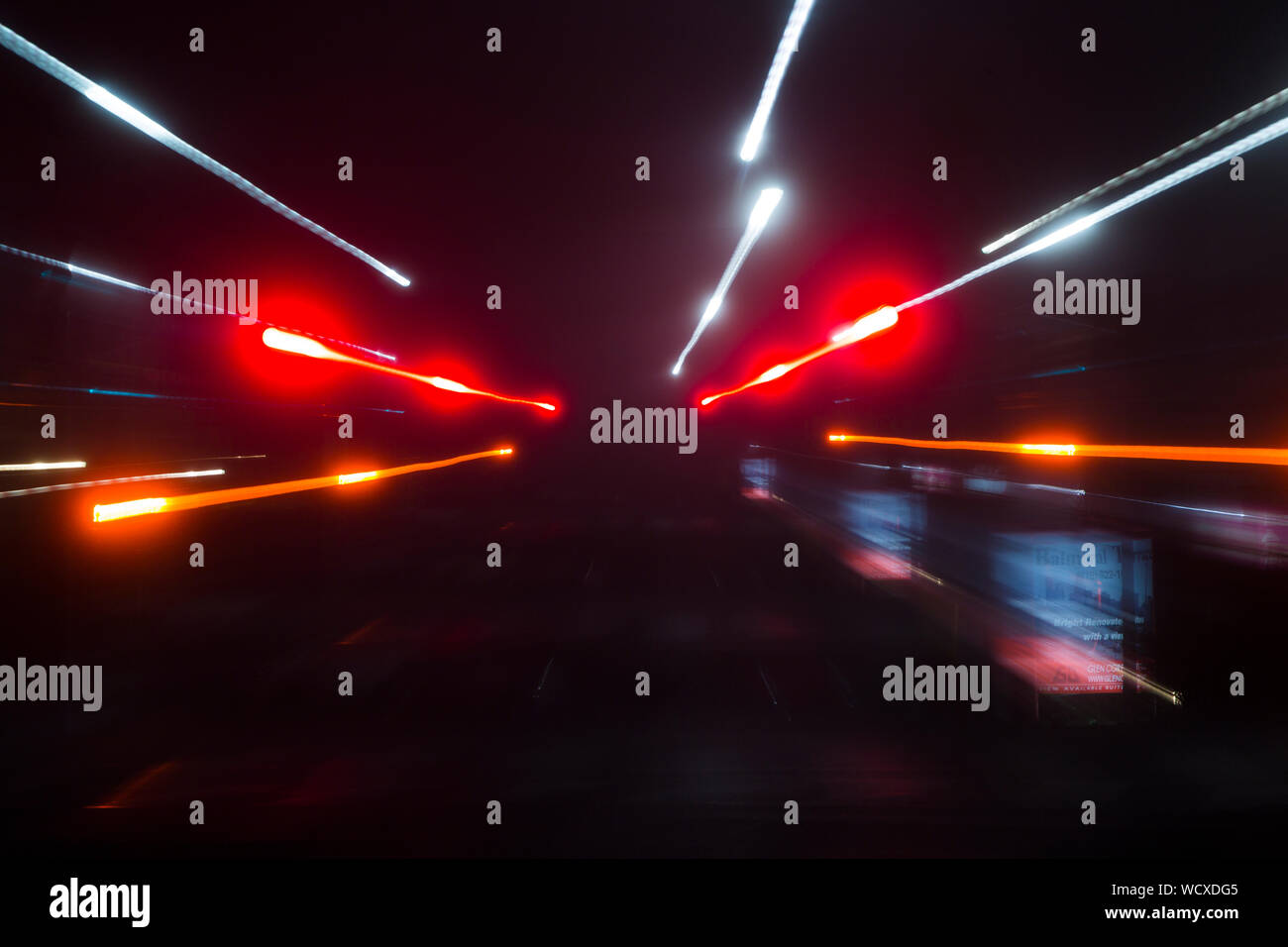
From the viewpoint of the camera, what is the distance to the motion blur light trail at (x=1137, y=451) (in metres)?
4.85

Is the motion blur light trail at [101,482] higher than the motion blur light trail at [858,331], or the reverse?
the motion blur light trail at [858,331]

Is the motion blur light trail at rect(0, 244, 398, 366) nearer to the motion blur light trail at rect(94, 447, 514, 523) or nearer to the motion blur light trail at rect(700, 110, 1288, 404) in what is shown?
the motion blur light trail at rect(94, 447, 514, 523)

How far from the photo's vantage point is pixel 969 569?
8.93 meters

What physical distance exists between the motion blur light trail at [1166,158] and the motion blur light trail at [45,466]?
8114 mm

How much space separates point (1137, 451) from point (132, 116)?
7.72 m

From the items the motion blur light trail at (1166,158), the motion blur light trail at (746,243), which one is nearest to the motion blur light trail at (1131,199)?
the motion blur light trail at (1166,158)

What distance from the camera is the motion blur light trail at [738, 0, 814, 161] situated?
17.4ft

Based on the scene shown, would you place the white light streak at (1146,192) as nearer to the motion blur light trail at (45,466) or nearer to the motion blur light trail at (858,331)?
the motion blur light trail at (858,331)

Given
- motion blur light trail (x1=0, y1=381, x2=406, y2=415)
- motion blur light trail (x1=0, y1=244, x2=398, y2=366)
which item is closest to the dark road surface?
motion blur light trail (x1=0, y1=381, x2=406, y2=415)

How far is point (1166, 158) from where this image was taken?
20.8ft
